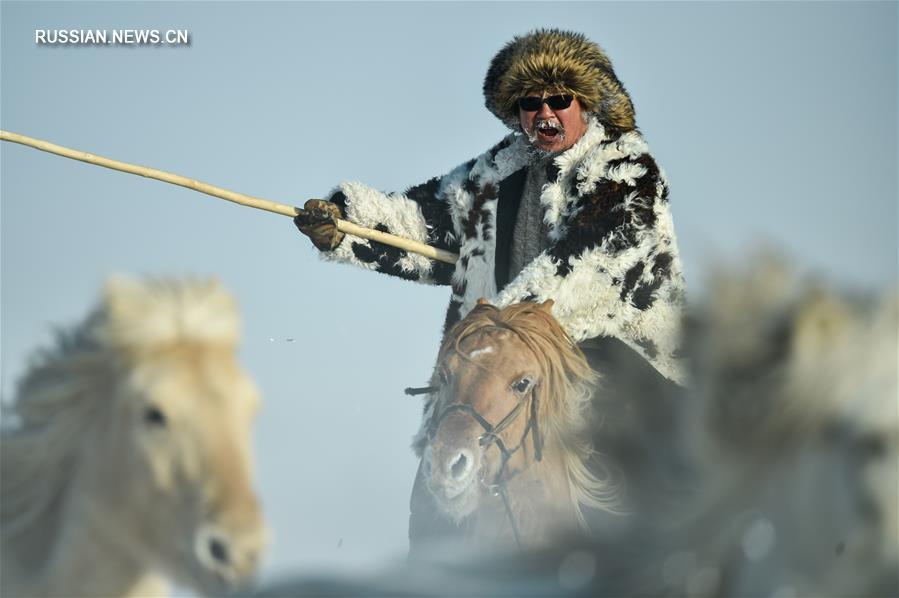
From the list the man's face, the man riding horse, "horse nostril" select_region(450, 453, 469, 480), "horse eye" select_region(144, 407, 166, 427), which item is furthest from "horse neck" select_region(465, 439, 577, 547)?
"horse eye" select_region(144, 407, 166, 427)

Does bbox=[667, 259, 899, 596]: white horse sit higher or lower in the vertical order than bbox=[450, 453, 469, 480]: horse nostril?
higher

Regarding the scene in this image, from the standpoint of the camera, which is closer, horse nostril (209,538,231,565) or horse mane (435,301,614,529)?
horse nostril (209,538,231,565)

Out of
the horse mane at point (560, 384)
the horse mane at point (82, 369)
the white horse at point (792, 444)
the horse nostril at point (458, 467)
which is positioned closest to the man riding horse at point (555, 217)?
the horse mane at point (560, 384)

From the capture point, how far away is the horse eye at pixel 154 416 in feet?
10.4

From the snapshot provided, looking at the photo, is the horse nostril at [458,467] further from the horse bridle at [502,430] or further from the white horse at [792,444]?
the white horse at [792,444]

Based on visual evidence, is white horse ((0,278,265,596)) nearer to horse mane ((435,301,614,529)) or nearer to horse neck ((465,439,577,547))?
horse neck ((465,439,577,547))

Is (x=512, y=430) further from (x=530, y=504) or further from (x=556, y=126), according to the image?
(x=556, y=126)

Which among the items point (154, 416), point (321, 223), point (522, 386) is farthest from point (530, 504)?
point (154, 416)

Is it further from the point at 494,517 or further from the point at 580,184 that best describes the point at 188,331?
the point at 580,184

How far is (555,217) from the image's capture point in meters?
6.23

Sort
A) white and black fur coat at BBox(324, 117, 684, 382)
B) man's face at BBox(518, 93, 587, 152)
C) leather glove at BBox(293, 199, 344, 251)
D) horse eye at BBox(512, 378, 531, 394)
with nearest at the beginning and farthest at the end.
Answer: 1. horse eye at BBox(512, 378, 531, 394)
2. white and black fur coat at BBox(324, 117, 684, 382)
3. man's face at BBox(518, 93, 587, 152)
4. leather glove at BBox(293, 199, 344, 251)

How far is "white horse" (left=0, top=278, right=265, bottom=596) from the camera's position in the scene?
308 centimetres

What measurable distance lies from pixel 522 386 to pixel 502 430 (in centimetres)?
23

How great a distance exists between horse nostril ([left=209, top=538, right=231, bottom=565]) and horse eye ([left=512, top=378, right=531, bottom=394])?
2487mm
